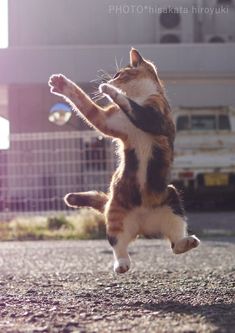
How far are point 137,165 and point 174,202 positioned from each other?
1.07 feet

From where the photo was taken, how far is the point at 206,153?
1413 centimetres

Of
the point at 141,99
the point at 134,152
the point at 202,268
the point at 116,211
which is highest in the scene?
the point at 141,99

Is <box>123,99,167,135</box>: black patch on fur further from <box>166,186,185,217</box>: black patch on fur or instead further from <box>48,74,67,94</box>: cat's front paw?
<box>48,74,67,94</box>: cat's front paw

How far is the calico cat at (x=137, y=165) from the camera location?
3.56 m

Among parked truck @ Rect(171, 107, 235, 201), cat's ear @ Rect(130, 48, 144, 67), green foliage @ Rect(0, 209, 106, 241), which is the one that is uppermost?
cat's ear @ Rect(130, 48, 144, 67)

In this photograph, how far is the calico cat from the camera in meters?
3.56

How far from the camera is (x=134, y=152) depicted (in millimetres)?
3676

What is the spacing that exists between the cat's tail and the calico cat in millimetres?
149

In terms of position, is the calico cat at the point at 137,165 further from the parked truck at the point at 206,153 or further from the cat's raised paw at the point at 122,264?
the parked truck at the point at 206,153

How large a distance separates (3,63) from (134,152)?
13024 millimetres

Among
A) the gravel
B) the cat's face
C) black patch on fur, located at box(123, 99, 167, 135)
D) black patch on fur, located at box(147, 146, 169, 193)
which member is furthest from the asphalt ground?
the cat's face

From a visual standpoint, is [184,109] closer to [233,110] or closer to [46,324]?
[233,110]

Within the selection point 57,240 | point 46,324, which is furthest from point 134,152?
point 57,240

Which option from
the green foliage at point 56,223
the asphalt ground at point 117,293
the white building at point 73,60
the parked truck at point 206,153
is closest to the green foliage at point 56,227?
the green foliage at point 56,223
